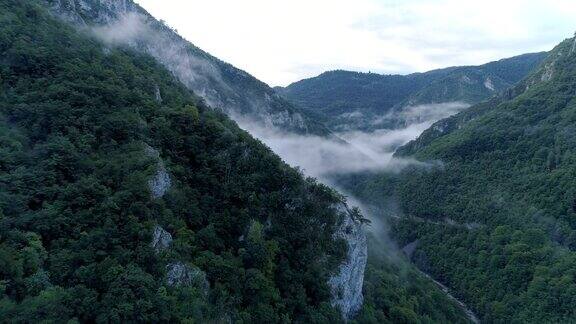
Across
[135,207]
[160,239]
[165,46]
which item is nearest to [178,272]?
[160,239]

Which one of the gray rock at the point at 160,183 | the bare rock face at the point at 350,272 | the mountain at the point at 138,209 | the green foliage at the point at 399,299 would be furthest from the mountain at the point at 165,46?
the green foliage at the point at 399,299

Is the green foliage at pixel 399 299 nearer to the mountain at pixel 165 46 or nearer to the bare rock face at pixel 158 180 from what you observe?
the bare rock face at pixel 158 180

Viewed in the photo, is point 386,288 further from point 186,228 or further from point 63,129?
point 63,129

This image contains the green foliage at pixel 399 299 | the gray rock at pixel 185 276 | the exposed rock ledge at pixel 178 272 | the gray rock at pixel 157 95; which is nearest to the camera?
the gray rock at pixel 185 276

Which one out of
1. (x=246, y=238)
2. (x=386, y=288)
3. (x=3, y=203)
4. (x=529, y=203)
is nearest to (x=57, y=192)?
(x=3, y=203)

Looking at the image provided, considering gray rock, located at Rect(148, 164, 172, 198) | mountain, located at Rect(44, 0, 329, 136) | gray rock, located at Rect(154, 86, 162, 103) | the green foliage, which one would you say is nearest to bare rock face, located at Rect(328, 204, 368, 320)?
the green foliage

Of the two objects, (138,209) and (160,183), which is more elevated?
(160,183)

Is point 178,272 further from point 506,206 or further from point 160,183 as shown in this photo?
point 506,206
